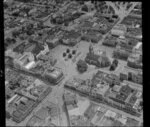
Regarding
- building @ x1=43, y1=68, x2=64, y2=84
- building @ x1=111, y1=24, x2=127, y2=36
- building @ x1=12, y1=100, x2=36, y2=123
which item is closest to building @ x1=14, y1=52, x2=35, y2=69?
building @ x1=43, y1=68, x2=64, y2=84

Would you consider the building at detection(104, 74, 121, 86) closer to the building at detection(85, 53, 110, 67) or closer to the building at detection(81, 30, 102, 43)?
the building at detection(85, 53, 110, 67)

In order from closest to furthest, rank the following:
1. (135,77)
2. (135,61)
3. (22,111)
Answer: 1. (22,111)
2. (135,77)
3. (135,61)

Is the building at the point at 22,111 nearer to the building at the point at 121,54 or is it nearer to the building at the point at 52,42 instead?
the building at the point at 52,42

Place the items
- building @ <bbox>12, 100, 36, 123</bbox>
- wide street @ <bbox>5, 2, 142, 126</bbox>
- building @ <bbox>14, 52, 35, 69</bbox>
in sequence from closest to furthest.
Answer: building @ <bbox>12, 100, 36, 123</bbox>, wide street @ <bbox>5, 2, 142, 126</bbox>, building @ <bbox>14, 52, 35, 69</bbox>

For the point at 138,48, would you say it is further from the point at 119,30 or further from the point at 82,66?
the point at 82,66

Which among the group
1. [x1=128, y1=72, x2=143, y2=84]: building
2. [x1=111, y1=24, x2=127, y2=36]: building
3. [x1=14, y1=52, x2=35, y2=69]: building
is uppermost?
[x1=14, y1=52, x2=35, y2=69]: building

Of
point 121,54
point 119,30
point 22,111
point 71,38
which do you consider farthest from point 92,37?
point 22,111

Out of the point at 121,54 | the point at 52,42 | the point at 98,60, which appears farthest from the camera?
the point at 52,42
